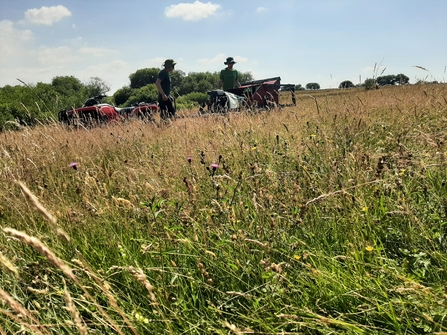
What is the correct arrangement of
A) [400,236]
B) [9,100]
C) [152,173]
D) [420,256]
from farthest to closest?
[9,100] → [152,173] → [400,236] → [420,256]

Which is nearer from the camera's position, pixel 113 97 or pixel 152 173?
pixel 152 173

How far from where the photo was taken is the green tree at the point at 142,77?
6162cm

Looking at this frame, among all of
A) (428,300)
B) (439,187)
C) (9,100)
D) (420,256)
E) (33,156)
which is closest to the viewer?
(428,300)

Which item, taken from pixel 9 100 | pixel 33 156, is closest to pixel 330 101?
pixel 33 156

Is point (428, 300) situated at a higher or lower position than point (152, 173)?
lower

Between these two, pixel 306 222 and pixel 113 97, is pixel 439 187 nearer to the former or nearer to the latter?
pixel 306 222

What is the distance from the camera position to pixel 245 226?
183cm

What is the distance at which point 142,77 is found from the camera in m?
62.4

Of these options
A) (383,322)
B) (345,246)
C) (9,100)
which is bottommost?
(383,322)

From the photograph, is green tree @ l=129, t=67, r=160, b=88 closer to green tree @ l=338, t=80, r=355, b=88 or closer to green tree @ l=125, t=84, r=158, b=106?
green tree @ l=125, t=84, r=158, b=106

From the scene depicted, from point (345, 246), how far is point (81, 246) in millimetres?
1554

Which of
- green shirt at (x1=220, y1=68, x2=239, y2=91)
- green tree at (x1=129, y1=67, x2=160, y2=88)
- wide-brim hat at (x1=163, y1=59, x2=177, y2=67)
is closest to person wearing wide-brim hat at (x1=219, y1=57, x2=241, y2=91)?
green shirt at (x1=220, y1=68, x2=239, y2=91)

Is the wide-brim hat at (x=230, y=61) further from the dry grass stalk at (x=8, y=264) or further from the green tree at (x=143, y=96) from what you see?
the green tree at (x=143, y=96)

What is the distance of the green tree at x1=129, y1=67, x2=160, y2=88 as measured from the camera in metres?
61.6
